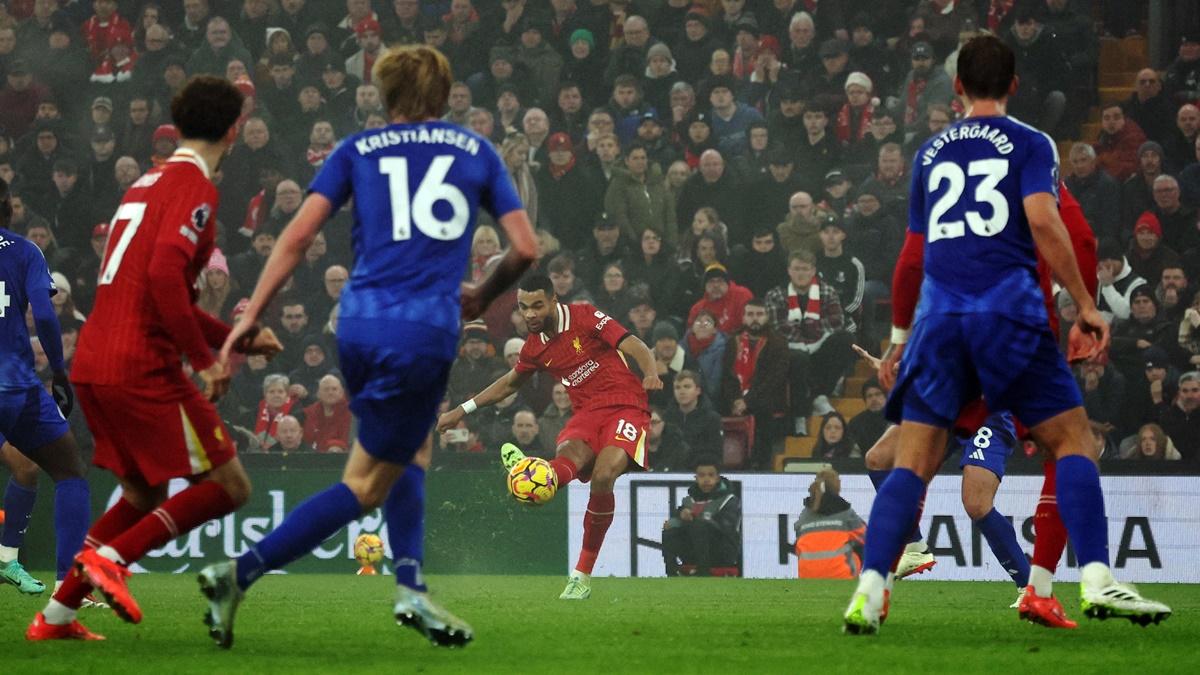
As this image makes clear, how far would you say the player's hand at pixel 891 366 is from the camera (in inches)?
296

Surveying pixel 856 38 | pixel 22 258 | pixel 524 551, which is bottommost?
pixel 524 551

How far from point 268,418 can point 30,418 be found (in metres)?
8.26

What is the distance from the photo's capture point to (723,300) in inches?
725

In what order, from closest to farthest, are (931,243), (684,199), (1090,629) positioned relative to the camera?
1. (931,243)
2. (1090,629)
3. (684,199)

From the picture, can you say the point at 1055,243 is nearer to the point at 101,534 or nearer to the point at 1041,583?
the point at 1041,583

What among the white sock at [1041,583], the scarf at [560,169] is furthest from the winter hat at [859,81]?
the white sock at [1041,583]

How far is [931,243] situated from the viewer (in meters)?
7.12

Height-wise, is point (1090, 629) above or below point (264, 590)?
above

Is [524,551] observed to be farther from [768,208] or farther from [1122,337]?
[1122,337]

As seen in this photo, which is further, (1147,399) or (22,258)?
(1147,399)

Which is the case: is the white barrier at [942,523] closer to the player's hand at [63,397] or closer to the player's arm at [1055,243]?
the player's hand at [63,397]

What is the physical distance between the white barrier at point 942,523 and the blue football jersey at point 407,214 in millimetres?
9985

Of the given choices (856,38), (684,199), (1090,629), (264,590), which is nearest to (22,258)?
(264,590)

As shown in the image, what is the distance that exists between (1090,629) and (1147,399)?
9.00m
